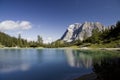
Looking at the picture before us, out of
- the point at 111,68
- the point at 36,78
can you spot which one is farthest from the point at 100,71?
the point at 36,78

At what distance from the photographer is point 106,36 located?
19750cm

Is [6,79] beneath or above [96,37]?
beneath

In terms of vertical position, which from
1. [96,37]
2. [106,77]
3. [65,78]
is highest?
[96,37]

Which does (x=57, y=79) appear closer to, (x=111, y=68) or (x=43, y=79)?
(x=43, y=79)

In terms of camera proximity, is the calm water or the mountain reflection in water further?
the mountain reflection in water

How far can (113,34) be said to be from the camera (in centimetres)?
19750

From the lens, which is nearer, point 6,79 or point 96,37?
point 6,79

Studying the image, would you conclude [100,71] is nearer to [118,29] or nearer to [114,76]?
[114,76]

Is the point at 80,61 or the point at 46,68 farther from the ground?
the point at 80,61

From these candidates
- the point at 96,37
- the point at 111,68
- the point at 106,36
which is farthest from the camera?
the point at 106,36

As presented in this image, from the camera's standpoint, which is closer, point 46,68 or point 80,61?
point 46,68

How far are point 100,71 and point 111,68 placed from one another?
4.04ft

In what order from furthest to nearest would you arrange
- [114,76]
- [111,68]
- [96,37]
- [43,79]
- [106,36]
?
[106,36], [96,37], [43,79], [111,68], [114,76]

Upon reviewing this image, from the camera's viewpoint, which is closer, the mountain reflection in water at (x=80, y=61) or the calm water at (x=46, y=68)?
the calm water at (x=46, y=68)
